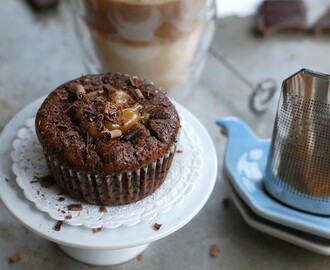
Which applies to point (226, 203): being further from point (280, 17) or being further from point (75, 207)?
point (280, 17)

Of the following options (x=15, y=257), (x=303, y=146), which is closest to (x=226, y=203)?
(x=303, y=146)

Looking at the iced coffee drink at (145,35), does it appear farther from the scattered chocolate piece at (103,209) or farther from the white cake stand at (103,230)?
the scattered chocolate piece at (103,209)

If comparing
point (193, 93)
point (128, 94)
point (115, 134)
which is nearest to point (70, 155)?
point (115, 134)

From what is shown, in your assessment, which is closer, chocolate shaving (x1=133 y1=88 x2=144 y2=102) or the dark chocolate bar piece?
chocolate shaving (x1=133 y1=88 x2=144 y2=102)

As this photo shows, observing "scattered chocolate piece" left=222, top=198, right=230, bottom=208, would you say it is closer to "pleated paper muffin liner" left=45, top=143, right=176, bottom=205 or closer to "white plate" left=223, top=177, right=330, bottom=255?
A: "white plate" left=223, top=177, right=330, bottom=255

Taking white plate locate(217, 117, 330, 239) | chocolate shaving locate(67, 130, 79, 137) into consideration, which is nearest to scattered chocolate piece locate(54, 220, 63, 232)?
chocolate shaving locate(67, 130, 79, 137)

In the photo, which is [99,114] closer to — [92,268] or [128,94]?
[128,94]

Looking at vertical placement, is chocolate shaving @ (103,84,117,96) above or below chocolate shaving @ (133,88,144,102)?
above
